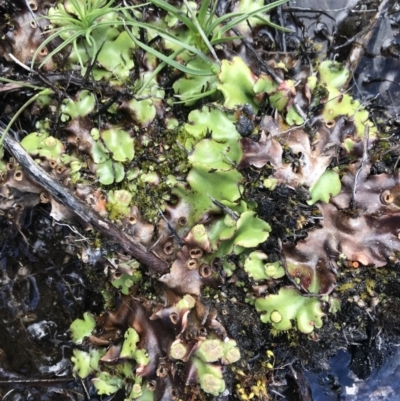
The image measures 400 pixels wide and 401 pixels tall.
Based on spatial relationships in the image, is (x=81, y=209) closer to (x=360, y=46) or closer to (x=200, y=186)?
(x=200, y=186)

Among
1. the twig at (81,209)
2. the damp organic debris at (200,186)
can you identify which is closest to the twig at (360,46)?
the damp organic debris at (200,186)

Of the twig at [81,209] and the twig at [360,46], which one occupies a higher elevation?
the twig at [360,46]

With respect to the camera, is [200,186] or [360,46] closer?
[200,186]

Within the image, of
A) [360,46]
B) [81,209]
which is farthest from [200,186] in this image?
[360,46]

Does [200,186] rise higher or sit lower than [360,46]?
lower

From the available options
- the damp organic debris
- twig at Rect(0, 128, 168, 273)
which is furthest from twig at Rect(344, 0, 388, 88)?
twig at Rect(0, 128, 168, 273)

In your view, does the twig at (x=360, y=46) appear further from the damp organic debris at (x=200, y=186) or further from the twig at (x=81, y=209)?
the twig at (x=81, y=209)

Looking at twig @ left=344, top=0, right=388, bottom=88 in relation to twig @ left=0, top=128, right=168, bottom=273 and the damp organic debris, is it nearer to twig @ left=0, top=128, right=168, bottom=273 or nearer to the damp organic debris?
the damp organic debris

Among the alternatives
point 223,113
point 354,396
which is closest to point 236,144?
point 223,113

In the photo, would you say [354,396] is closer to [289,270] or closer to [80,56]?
[289,270]
